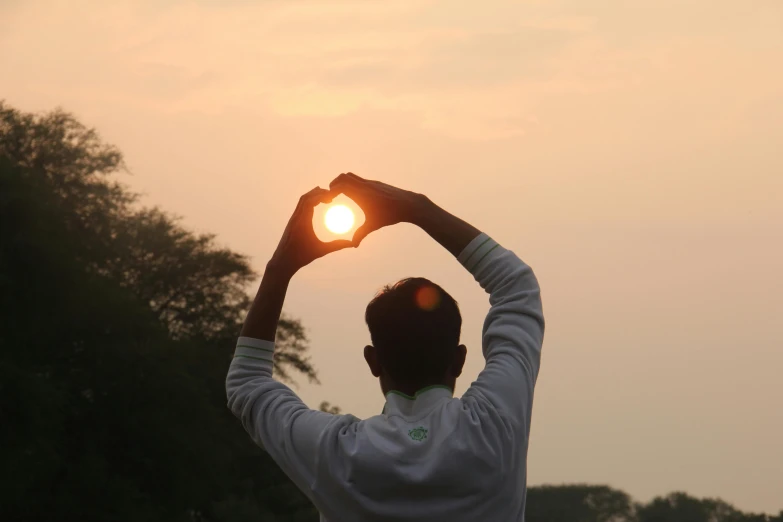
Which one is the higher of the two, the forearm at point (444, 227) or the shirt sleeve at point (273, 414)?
the forearm at point (444, 227)

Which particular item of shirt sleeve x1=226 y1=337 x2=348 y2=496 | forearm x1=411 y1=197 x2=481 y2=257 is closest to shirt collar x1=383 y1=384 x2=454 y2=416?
shirt sleeve x1=226 y1=337 x2=348 y2=496

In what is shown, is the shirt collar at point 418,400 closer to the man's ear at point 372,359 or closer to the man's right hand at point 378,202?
the man's ear at point 372,359

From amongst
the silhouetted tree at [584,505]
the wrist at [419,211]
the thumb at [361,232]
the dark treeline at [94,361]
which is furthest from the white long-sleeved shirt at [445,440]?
the silhouetted tree at [584,505]

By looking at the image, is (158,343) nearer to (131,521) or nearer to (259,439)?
(131,521)

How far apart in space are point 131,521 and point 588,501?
107m

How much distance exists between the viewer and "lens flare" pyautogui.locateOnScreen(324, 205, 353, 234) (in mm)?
3395

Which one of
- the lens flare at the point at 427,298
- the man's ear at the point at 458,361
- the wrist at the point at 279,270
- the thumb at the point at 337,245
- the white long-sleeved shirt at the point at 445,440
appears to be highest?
the thumb at the point at 337,245

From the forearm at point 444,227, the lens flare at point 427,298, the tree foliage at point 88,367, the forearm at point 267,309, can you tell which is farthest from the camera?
the tree foliage at point 88,367

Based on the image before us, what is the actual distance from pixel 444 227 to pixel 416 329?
272mm

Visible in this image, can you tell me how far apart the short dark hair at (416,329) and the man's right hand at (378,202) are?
7.6 inches

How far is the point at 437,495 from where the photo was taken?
3.02m

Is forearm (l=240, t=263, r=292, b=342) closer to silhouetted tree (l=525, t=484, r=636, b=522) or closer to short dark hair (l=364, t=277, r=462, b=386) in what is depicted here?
short dark hair (l=364, t=277, r=462, b=386)

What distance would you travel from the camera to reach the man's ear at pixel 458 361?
10.4ft

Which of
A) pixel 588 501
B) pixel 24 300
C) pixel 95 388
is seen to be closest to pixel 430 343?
pixel 24 300
